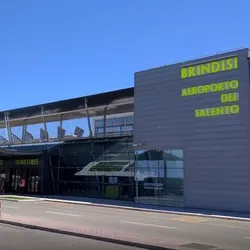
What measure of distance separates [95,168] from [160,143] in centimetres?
819

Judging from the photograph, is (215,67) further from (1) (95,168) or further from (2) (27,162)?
(2) (27,162)

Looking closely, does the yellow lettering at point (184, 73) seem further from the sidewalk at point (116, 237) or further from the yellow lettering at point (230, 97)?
the sidewalk at point (116, 237)

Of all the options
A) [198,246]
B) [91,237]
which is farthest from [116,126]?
[198,246]

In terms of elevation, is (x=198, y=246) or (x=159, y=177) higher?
(x=159, y=177)

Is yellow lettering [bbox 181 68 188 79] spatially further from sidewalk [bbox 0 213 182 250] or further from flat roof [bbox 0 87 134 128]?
sidewalk [bbox 0 213 182 250]

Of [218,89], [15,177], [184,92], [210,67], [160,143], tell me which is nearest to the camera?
[218,89]

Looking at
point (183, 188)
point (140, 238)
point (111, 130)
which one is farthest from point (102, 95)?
point (140, 238)

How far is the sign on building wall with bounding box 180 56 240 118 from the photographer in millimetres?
25078

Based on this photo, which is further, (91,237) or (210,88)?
(210,88)

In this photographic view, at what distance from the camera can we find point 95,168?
34.8m

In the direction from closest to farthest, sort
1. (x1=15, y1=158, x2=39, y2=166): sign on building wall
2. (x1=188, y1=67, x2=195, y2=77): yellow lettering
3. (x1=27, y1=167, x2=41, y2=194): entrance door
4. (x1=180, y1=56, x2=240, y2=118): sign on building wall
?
(x1=180, y1=56, x2=240, y2=118): sign on building wall
(x1=188, y1=67, x2=195, y2=77): yellow lettering
(x1=27, y1=167, x2=41, y2=194): entrance door
(x1=15, y1=158, x2=39, y2=166): sign on building wall

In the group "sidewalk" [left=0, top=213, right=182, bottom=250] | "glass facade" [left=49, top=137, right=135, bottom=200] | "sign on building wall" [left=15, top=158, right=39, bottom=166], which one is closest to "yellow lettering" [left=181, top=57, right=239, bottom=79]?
"glass facade" [left=49, top=137, right=135, bottom=200]

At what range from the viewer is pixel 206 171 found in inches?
1012

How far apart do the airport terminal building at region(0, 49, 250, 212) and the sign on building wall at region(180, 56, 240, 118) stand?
0.06 m
